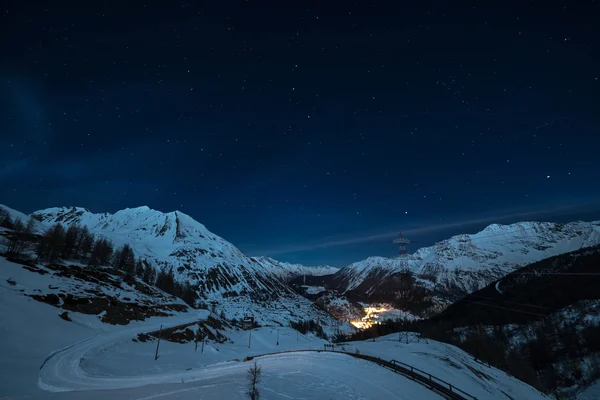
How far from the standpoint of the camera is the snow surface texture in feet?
85.7

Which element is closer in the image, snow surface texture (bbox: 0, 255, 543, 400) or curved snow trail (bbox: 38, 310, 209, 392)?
snow surface texture (bbox: 0, 255, 543, 400)

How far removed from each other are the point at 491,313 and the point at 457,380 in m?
195

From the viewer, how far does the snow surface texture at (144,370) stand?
26.1m

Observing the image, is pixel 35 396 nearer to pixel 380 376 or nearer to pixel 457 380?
pixel 380 376

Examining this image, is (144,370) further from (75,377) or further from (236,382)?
(236,382)

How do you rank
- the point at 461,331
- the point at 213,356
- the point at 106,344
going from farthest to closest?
1. the point at 461,331
2. the point at 213,356
3. the point at 106,344

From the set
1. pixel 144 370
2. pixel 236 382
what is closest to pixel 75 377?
pixel 144 370

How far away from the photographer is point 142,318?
8006cm

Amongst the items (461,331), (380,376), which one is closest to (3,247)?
(380,376)

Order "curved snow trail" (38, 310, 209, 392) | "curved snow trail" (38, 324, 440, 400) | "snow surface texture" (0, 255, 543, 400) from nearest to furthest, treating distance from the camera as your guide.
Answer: "curved snow trail" (38, 324, 440, 400) → "snow surface texture" (0, 255, 543, 400) → "curved snow trail" (38, 310, 209, 392)

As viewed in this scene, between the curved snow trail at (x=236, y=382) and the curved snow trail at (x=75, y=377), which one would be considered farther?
the curved snow trail at (x=75, y=377)

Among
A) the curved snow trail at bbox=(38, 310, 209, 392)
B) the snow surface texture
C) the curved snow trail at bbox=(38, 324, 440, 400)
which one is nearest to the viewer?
the curved snow trail at bbox=(38, 324, 440, 400)

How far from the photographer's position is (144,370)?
42.6 meters

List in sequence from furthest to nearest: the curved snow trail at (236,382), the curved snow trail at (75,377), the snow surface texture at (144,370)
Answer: the curved snow trail at (75,377), the snow surface texture at (144,370), the curved snow trail at (236,382)
